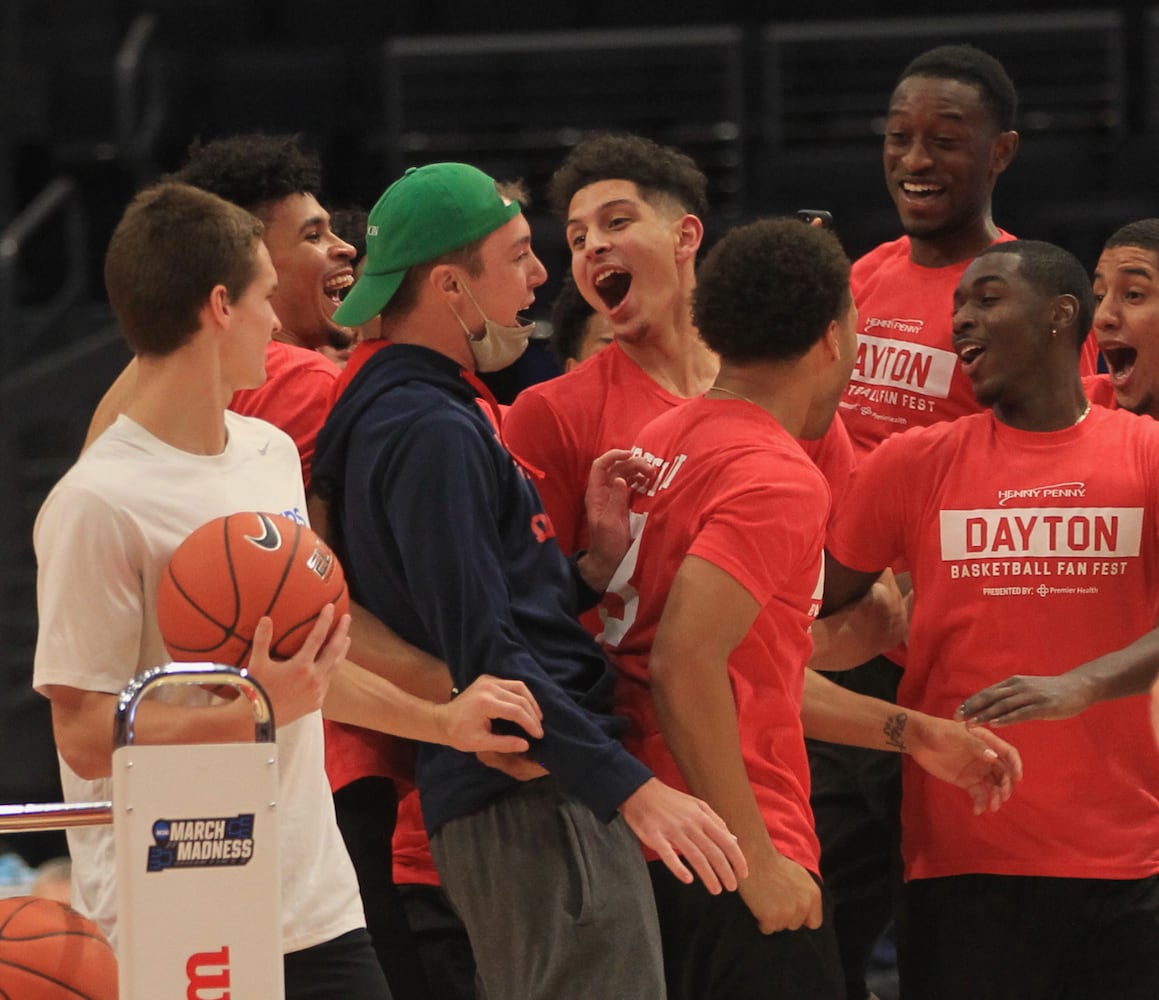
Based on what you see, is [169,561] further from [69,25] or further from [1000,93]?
[69,25]

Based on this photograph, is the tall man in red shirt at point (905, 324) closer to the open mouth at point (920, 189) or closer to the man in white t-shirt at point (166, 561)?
the open mouth at point (920, 189)

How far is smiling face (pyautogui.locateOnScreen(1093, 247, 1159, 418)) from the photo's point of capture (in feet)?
14.2

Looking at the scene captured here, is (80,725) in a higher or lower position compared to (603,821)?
higher

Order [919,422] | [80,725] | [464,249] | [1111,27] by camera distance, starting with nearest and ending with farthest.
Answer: [80,725] < [464,249] < [919,422] < [1111,27]

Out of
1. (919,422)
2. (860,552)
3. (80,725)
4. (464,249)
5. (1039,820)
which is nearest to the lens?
(80,725)

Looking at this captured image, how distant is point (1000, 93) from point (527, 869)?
2.58 metres

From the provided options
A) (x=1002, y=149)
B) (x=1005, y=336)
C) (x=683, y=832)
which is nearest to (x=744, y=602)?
(x=683, y=832)

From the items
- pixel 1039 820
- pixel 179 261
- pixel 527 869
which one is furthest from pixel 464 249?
pixel 1039 820

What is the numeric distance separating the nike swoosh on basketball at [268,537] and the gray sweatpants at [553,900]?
25.9 inches

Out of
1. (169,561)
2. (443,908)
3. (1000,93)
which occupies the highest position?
(1000,93)

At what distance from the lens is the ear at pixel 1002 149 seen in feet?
15.5

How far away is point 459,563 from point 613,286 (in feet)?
4.54

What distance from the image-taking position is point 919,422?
14.8 feet

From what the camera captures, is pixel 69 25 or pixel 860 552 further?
pixel 69 25
